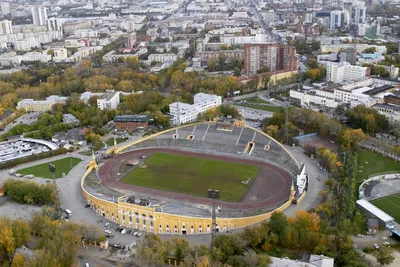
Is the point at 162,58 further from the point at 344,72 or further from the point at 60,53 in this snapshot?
the point at 344,72

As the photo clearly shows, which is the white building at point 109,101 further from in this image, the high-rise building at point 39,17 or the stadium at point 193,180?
the high-rise building at point 39,17

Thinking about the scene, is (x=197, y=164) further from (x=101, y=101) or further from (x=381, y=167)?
(x=101, y=101)

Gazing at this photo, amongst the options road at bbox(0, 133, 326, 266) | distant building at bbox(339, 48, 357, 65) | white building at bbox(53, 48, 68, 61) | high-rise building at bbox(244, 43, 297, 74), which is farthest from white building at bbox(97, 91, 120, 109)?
distant building at bbox(339, 48, 357, 65)

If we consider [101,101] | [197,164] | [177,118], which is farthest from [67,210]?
[101,101]

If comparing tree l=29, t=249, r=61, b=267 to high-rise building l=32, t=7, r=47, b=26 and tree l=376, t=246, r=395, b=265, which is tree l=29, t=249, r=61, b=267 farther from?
high-rise building l=32, t=7, r=47, b=26

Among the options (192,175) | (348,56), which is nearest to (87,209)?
(192,175)

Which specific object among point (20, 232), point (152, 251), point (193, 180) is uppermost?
point (20, 232)
